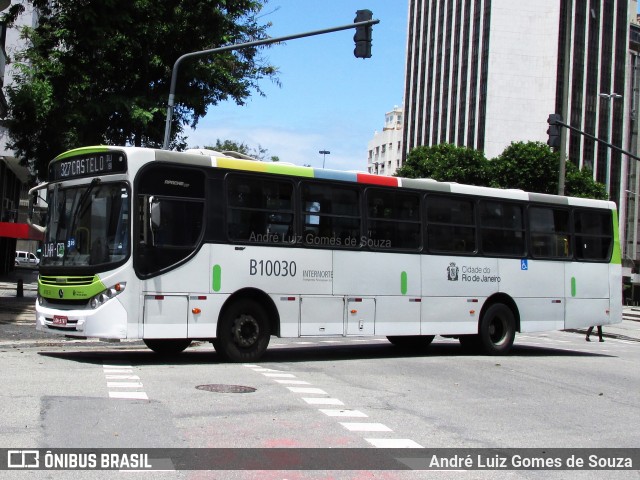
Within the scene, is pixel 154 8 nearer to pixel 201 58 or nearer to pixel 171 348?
pixel 201 58

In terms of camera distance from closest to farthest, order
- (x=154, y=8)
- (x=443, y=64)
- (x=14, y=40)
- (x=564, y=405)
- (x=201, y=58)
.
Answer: (x=564, y=405) → (x=154, y=8) → (x=201, y=58) → (x=14, y=40) → (x=443, y=64)

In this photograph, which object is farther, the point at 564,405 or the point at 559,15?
the point at 559,15

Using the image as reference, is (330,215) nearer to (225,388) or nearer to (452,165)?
(225,388)

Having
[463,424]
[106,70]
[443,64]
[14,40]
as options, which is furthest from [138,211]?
[443,64]

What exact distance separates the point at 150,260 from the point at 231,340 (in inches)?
74.6

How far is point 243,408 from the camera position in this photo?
31.9ft

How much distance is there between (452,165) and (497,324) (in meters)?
51.5

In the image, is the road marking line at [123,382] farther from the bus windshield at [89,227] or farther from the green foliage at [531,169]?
the green foliage at [531,169]

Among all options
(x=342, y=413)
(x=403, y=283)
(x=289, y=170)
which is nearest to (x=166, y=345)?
(x=289, y=170)

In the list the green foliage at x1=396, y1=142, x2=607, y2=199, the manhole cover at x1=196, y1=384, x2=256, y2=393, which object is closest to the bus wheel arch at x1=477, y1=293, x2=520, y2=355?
the manhole cover at x1=196, y1=384, x2=256, y2=393

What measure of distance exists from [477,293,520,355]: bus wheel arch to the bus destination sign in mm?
8140

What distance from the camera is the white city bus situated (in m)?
13.0

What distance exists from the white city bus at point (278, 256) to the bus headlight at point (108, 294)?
20 millimetres

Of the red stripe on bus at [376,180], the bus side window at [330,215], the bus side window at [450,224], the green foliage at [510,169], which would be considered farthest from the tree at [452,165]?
the bus side window at [330,215]
